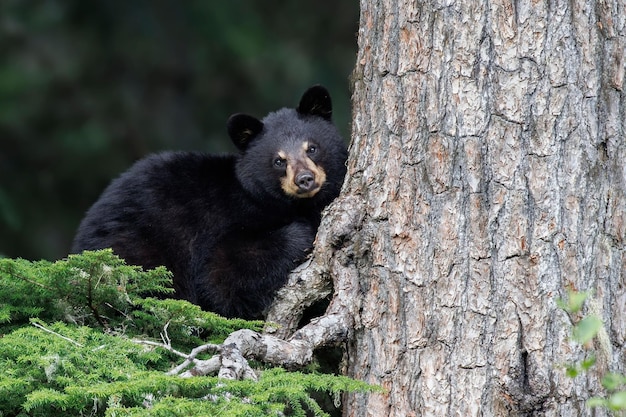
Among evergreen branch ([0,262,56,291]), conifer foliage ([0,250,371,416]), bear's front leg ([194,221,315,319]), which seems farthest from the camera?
bear's front leg ([194,221,315,319])

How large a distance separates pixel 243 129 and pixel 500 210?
214 centimetres

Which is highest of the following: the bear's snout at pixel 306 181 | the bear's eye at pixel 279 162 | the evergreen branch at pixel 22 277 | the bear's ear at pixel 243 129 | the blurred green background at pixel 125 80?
the blurred green background at pixel 125 80

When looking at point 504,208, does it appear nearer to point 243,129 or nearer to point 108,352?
point 108,352

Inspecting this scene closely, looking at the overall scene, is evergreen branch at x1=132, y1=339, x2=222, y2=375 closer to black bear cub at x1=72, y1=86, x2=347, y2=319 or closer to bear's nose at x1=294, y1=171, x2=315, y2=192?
black bear cub at x1=72, y1=86, x2=347, y2=319

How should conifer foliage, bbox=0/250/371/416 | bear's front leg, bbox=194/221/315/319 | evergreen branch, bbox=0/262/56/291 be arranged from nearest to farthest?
conifer foliage, bbox=0/250/371/416 → evergreen branch, bbox=0/262/56/291 → bear's front leg, bbox=194/221/315/319

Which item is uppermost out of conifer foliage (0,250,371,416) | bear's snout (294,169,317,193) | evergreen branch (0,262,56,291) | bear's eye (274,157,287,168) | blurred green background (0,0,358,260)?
blurred green background (0,0,358,260)

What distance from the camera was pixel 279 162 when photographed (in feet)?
16.4

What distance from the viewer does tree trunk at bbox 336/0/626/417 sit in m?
3.31

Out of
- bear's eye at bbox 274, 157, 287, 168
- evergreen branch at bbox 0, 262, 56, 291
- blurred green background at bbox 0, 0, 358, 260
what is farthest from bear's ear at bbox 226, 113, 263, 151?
blurred green background at bbox 0, 0, 358, 260

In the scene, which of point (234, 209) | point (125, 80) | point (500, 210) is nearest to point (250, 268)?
point (234, 209)

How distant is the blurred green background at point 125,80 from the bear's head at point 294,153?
15.0 ft

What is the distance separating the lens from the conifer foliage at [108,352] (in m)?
2.82

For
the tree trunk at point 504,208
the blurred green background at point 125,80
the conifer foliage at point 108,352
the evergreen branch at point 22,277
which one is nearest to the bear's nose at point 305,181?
the conifer foliage at point 108,352

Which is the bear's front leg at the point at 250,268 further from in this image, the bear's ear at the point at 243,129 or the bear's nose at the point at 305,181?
the bear's ear at the point at 243,129
